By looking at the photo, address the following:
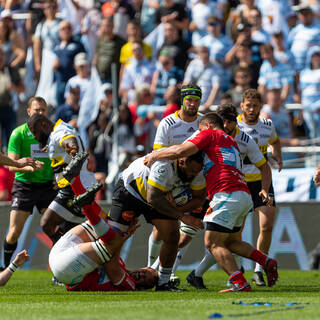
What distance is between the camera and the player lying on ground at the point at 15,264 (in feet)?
31.5

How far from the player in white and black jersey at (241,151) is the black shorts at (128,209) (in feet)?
3.78

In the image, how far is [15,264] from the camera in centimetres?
972

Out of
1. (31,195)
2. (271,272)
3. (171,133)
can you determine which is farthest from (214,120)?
(31,195)

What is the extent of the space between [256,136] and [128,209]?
253 centimetres

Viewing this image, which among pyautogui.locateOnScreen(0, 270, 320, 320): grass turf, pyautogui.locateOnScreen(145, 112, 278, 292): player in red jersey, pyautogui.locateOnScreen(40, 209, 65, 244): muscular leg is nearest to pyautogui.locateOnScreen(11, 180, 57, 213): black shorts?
pyautogui.locateOnScreen(40, 209, 65, 244): muscular leg

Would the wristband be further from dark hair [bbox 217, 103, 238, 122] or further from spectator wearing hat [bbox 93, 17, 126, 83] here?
spectator wearing hat [bbox 93, 17, 126, 83]

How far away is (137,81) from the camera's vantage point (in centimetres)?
1784

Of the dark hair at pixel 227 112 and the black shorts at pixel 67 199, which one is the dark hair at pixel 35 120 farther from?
the dark hair at pixel 227 112

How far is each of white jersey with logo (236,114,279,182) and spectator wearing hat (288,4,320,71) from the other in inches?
237

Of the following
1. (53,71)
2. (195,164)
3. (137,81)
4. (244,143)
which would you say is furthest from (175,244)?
(53,71)

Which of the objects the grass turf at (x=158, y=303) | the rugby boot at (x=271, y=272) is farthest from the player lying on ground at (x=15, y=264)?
the rugby boot at (x=271, y=272)

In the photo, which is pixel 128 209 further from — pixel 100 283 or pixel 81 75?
pixel 81 75

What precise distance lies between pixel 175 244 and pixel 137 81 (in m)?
8.69

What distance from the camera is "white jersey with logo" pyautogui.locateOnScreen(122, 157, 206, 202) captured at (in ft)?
30.5
